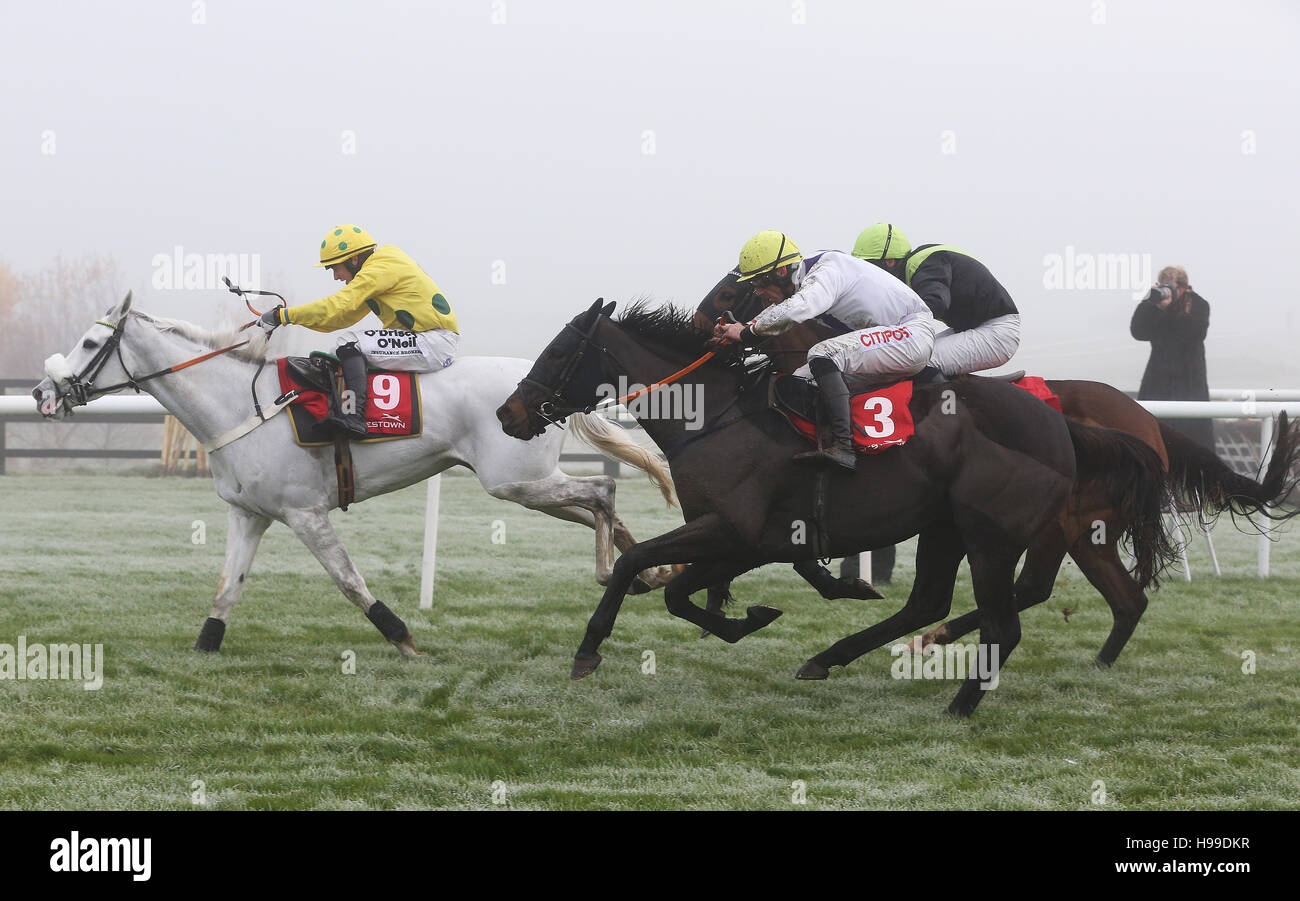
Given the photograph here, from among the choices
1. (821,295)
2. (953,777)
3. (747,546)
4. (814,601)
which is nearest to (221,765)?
(747,546)

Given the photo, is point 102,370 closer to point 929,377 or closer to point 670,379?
point 670,379

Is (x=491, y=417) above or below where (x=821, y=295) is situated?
below

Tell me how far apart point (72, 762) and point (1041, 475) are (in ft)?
11.4

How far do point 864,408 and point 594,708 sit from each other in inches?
58.8

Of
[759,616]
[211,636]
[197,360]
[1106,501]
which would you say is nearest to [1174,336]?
[1106,501]

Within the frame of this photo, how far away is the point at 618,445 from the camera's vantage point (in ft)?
20.6

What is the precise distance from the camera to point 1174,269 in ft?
28.9

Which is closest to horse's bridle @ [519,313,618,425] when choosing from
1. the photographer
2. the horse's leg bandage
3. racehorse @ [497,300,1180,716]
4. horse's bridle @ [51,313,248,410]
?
racehorse @ [497,300,1180,716]

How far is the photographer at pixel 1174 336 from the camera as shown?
8891mm

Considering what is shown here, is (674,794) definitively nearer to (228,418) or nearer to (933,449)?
(933,449)

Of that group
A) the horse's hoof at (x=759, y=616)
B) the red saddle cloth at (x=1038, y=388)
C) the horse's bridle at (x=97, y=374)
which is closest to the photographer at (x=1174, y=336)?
the red saddle cloth at (x=1038, y=388)

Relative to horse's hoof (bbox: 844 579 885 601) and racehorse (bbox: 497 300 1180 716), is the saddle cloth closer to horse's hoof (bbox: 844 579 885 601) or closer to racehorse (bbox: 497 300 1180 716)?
racehorse (bbox: 497 300 1180 716)

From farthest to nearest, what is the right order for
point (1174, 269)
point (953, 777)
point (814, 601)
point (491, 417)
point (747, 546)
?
point (1174, 269) < point (814, 601) < point (491, 417) < point (747, 546) < point (953, 777)

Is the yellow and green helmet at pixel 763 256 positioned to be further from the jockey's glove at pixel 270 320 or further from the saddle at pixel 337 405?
the jockey's glove at pixel 270 320
